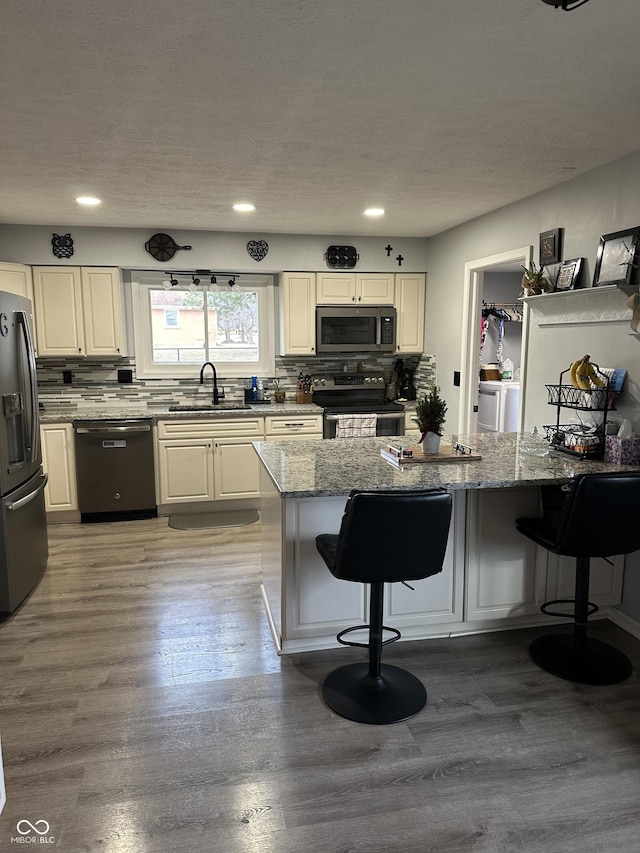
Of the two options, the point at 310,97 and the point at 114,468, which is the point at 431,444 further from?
the point at 114,468

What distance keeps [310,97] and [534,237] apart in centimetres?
208

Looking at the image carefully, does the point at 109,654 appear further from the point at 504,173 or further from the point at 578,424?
the point at 504,173

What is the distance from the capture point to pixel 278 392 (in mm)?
5609

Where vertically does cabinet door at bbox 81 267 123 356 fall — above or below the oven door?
above

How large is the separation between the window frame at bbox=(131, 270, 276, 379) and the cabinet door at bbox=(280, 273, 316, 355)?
0.33 m

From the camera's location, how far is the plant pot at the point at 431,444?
2.98 metres

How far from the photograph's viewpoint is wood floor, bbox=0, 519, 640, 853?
5.82 ft

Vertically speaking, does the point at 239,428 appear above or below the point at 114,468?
above

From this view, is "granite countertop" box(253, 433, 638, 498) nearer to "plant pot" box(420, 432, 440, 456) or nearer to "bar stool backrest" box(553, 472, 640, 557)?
"plant pot" box(420, 432, 440, 456)

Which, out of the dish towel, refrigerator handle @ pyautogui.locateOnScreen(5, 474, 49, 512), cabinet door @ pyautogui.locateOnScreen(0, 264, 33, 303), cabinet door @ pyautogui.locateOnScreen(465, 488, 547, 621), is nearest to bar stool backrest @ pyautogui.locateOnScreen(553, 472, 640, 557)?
cabinet door @ pyautogui.locateOnScreen(465, 488, 547, 621)

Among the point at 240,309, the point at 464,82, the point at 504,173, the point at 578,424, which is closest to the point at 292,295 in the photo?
the point at 240,309

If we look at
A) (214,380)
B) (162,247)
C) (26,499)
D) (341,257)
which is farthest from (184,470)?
(341,257)

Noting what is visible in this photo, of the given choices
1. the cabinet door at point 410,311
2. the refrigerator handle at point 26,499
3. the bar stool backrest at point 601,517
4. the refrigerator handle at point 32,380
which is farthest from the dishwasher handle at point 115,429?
the bar stool backrest at point 601,517

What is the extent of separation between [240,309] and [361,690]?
4005mm
